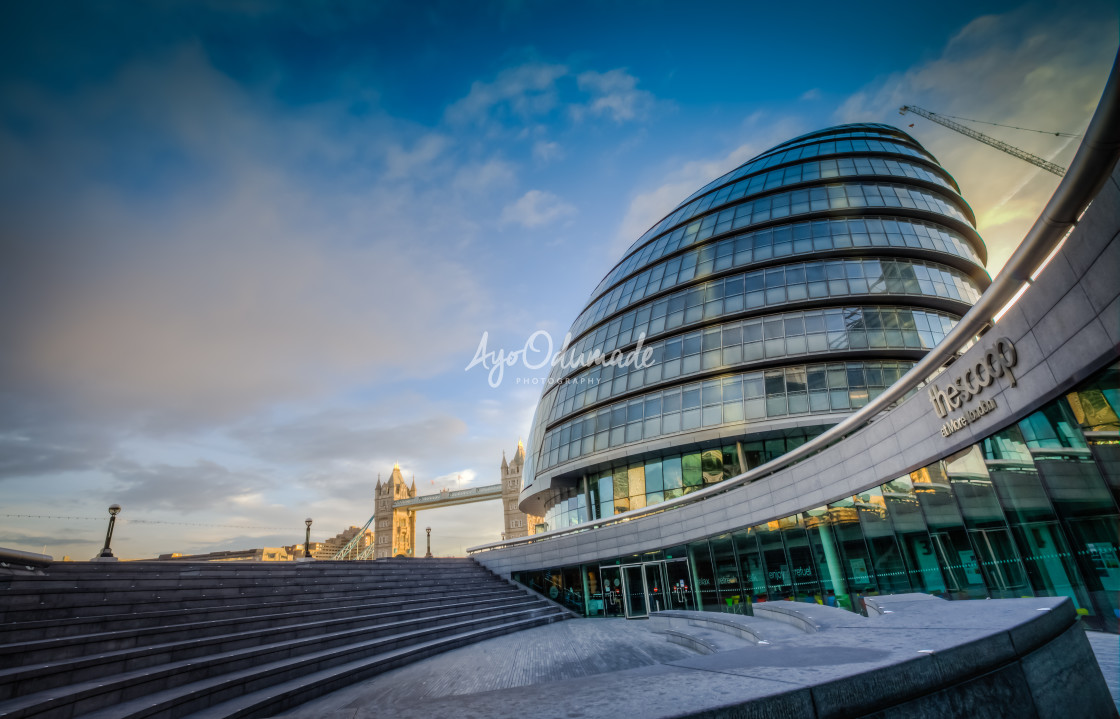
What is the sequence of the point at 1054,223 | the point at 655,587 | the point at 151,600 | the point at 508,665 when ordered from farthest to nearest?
1. the point at 655,587
2. the point at 508,665
3. the point at 151,600
4. the point at 1054,223

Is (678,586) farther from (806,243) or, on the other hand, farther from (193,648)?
(806,243)

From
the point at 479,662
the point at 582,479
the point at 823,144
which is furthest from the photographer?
the point at 823,144

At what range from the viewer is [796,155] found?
39281mm

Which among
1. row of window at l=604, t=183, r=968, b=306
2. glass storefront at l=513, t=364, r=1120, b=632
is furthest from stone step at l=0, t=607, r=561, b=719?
row of window at l=604, t=183, r=968, b=306

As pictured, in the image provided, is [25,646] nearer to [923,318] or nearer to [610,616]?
[610,616]

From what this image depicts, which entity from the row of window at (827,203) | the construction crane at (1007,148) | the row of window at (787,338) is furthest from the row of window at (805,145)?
the construction crane at (1007,148)

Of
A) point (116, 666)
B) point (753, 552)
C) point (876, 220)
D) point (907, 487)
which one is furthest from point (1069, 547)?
point (876, 220)

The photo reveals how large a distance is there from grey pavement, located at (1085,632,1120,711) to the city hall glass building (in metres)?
0.91

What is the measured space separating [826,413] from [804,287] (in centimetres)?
780

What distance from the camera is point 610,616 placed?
27.8m

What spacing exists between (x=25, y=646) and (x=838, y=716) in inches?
485

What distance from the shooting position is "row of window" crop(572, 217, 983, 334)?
30031mm

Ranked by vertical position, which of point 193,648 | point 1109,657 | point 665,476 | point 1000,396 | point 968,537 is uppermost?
point 665,476

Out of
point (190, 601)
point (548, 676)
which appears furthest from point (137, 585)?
point (548, 676)
